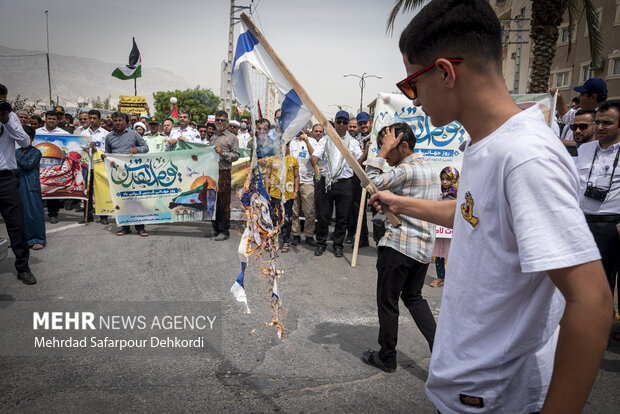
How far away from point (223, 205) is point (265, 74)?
5.32 meters

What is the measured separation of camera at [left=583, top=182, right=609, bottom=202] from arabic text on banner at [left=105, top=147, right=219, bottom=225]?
607 cm

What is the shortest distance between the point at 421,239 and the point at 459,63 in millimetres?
2174

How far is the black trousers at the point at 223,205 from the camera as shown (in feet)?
24.5

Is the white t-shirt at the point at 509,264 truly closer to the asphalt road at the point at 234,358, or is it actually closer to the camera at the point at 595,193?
the asphalt road at the point at 234,358

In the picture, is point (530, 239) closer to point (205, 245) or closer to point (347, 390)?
point (347, 390)

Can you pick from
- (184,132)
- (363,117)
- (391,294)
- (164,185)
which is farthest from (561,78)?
(391,294)

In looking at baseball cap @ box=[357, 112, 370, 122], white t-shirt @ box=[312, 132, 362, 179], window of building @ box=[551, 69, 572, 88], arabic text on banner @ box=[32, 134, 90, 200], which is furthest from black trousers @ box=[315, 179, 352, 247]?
window of building @ box=[551, 69, 572, 88]

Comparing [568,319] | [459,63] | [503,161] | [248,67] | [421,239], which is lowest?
[421,239]

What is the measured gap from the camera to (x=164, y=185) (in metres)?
7.79

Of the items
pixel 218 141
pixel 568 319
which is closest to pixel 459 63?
pixel 568 319

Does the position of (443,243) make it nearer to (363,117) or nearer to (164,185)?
(363,117)

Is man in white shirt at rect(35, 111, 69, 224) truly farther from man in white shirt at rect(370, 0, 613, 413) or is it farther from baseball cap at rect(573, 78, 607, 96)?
baseball cap at rect(573, 78, 607, 96)

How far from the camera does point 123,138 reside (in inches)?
306

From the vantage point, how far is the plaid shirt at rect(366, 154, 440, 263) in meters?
3.10
